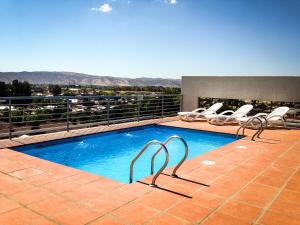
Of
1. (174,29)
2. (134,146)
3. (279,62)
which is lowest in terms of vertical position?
(134,146)

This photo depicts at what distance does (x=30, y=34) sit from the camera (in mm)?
22234

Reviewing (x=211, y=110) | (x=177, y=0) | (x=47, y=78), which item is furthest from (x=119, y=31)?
(x=47, y=78)

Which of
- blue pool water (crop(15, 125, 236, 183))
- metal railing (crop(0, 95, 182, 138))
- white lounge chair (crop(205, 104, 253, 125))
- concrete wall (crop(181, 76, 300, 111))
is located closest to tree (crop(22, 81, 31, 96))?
metal railing (crop(0, 95, 182, 138))

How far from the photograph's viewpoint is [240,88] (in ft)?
37.7

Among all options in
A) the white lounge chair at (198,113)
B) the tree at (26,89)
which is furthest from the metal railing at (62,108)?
the tree at (26,89)

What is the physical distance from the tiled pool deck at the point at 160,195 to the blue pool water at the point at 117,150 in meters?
1.20

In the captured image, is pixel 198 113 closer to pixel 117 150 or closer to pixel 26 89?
pixel 117 150

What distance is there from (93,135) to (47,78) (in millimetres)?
66076

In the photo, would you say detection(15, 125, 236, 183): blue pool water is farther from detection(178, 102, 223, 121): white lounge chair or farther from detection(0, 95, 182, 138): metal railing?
detection(178, 102, 223, 121): white lounge chair

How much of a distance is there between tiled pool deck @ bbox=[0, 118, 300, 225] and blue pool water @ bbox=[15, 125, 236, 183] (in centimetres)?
120

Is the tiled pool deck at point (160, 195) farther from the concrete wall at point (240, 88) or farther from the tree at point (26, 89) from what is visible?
the tree at point (26, 89)

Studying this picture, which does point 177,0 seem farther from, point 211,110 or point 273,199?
point 273,199

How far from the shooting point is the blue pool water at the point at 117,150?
604 cm

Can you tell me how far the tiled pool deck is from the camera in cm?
293
